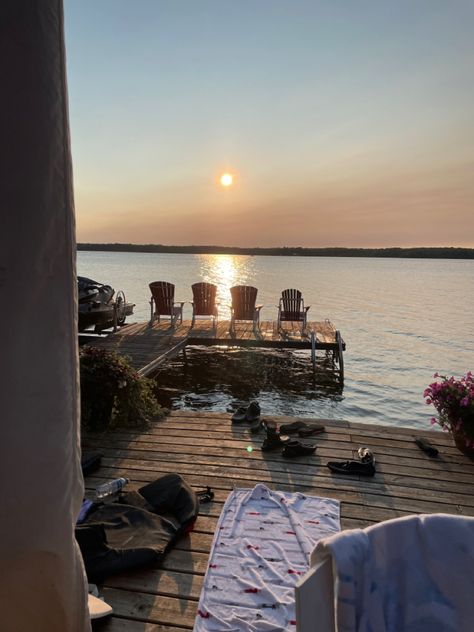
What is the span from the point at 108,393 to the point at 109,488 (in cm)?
165

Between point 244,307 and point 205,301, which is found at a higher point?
point 205,301

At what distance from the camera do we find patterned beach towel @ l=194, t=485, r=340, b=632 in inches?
91.6

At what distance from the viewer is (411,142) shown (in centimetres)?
1002

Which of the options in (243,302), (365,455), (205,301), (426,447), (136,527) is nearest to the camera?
(136,527)

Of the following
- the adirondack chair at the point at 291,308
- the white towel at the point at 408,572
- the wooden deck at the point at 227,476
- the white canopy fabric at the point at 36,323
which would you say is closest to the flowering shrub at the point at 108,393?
the wooden deck at the point at 227,476

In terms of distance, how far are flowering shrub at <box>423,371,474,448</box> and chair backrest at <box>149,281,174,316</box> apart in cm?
896

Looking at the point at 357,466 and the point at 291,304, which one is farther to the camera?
the point at 291,304

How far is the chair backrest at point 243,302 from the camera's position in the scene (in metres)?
12.0

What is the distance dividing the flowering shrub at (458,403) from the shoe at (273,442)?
1.59 metres

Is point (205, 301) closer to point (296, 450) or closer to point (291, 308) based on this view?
point (291, 308)

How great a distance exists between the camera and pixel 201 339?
36.6 feet

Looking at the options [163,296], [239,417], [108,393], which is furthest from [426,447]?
[163,296]

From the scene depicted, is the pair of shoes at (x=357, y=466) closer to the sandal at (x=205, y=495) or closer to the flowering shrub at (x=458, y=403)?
the flowering shrub at (x=458, y=403)

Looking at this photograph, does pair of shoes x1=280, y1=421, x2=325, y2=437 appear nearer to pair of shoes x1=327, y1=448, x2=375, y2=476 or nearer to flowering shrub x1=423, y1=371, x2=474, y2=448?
pair of shoes x1=327, y1=448, x2=375, y2=476
